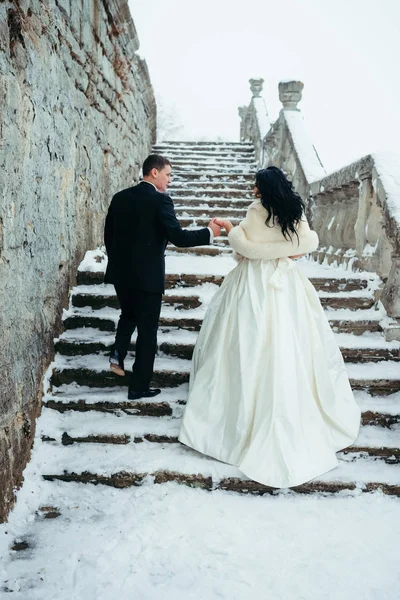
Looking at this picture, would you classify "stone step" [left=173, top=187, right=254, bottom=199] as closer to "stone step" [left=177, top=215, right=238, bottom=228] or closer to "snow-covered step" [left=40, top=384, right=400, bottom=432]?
"stone step" [left=177, top=215, right=238, bottom=228]

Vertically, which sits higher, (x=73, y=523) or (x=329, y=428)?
(x=329, y=428)

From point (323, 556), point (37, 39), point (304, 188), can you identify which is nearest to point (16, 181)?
point (37, 39)

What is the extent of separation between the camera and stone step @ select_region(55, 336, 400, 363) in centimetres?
326

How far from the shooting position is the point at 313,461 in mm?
2502

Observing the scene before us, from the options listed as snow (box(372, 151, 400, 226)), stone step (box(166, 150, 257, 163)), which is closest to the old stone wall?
snow (box(372, 151, 400, 226))

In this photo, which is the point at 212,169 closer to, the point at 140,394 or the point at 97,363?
the point at 97,363

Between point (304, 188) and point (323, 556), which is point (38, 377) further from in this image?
point (304, 188)

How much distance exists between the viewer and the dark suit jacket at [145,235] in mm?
2768

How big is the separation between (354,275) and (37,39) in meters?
3.03

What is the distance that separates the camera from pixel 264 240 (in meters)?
2.68

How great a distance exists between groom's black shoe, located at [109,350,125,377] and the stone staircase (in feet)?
0.56

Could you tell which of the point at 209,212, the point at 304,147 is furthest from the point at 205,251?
the point at 304,147

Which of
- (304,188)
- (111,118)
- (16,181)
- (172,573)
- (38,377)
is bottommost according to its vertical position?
(172,573)

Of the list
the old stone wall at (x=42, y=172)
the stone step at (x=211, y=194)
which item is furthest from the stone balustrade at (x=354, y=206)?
the old stone wall at (x=42, y=172)
